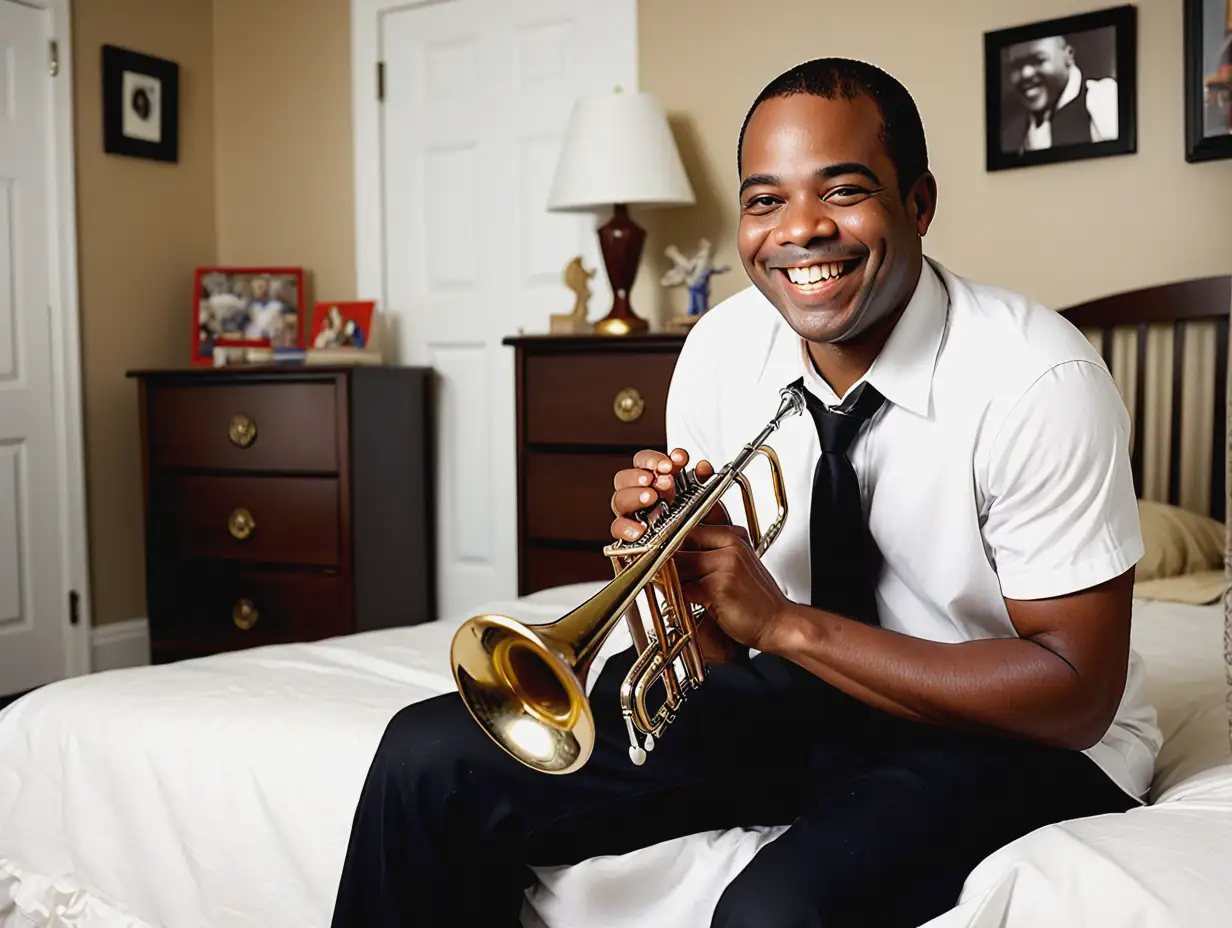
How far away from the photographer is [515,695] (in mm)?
1092

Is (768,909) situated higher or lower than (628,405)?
lower

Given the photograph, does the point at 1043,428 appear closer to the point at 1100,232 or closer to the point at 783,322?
the point at 783,322

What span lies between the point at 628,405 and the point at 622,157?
678 millimetres

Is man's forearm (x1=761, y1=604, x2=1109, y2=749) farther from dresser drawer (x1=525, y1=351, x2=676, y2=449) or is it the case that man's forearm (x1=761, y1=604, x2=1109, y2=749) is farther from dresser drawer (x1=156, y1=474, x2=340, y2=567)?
dresser drawer (x1=156, y1=474, x2=340, y2=567)

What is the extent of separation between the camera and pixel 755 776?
129 centimetres

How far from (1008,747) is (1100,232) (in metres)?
2.07

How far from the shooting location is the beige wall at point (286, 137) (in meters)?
4.11

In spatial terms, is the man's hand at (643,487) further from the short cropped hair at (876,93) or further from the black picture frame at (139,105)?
the black picture frame at (139,105)

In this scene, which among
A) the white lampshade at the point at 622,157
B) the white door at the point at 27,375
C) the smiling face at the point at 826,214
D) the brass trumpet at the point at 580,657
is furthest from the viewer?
the white door at the point at 27,375

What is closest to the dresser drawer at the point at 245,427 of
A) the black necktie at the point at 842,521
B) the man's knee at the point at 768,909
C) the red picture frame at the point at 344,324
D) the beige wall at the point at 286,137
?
the red picture frame at the point at 344,324

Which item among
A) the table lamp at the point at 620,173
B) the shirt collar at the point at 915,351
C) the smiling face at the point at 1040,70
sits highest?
the smiling face at the point at 1040,70

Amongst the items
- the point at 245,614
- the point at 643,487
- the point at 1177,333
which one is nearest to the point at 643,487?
the point at 643,487

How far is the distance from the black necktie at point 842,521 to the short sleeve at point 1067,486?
167 millimetres

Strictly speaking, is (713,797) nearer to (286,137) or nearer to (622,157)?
(622,157)
